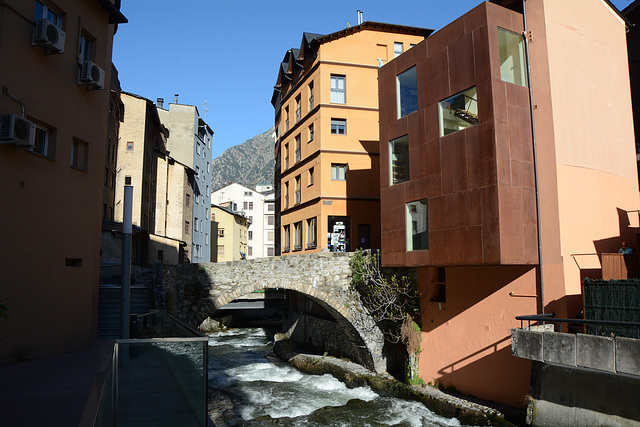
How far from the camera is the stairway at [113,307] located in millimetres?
14758

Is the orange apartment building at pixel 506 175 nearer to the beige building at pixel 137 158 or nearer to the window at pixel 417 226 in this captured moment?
the window at pixel 417 226

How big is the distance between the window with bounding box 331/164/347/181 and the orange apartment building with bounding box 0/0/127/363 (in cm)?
1082

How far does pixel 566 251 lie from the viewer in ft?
39.1

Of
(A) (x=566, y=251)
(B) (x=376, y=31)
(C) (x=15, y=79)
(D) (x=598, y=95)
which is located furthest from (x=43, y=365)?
(B) (x=376, y=31)

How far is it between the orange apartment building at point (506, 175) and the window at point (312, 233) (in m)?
7.89

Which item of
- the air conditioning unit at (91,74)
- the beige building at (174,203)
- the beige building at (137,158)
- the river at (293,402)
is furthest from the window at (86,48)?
the beige building at (174,203)

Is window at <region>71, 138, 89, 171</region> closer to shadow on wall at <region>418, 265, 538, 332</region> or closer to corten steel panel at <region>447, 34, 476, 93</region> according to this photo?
corten steel panel at <region>447, 34, 476, 93</region>

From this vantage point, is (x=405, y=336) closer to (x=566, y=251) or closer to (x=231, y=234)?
(x=566, y=251)

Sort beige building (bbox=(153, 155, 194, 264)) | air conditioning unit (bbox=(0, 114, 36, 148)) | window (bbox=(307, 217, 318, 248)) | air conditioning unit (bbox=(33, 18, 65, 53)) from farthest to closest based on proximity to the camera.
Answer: beige building (bbox=(153, 155, 194, 264)) → window (bbox=(307, 217, 318, 248)) → air conditioning unit (bbox=(33, 18, 65, 53)) → air conditioning unit (bbox=(0, 114, 36, 148))

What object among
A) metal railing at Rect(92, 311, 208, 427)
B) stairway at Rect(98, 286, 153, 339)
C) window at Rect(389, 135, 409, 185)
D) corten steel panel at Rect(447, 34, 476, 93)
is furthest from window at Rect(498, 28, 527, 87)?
stairway at Rect(98, 286, 153, 339)

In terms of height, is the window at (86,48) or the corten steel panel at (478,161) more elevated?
the window at (86,48)

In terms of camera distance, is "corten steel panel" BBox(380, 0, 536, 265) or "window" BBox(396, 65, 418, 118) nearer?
"corten steel panel" BBox(380, 0, 536, 265)

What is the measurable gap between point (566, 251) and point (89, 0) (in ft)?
48.6

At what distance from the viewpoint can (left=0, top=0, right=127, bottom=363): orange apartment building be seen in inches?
419
